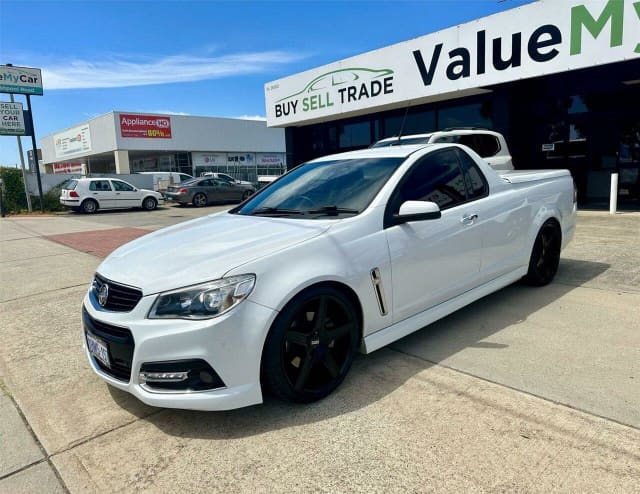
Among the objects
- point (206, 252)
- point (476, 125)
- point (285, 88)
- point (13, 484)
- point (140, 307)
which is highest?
point (285, 88)

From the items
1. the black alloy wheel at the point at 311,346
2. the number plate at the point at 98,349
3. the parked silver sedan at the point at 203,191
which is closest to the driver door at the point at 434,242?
the black alloy wheel at the point at 311,346

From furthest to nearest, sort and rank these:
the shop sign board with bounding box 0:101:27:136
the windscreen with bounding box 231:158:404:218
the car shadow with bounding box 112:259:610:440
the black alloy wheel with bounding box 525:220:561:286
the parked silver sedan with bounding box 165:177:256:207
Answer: the parked silver sedan with bounding box 165:177:256:207 < the shop sign board with bounding box 0:101:27:136 < the black alloy wheel with bounding box 525:220:561:286 < the windscreen with bounding box 231:158:404:218 < the car shadow with bounding box 112:259:610:440

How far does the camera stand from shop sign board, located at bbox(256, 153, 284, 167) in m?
44.9

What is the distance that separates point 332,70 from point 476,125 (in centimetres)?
537

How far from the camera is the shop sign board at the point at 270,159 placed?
44.9 meters

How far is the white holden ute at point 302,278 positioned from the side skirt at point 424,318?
1cm

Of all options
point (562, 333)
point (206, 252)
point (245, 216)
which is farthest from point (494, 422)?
point (245, 216)

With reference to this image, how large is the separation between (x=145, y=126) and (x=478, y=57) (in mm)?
32402

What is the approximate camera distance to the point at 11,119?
21.9 metres

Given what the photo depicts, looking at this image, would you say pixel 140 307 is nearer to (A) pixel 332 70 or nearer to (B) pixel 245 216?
(B) pixel 245 216

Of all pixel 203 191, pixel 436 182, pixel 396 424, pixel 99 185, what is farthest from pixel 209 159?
pixel 396 424

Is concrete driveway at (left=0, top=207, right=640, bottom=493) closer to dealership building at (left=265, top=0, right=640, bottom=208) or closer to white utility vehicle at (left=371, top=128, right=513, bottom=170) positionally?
white utility vehicle at (left=371, top=128, right=513, bottom=170)

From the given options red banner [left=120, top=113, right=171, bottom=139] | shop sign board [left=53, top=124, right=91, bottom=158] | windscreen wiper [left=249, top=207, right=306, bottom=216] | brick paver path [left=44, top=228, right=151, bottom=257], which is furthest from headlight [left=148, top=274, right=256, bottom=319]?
shop sign board [left=53, top=124, right=91, bottom=158]

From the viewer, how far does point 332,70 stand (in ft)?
52.6
